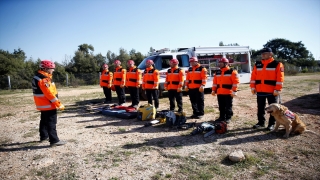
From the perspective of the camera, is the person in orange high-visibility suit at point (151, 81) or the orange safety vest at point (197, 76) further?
the person in orange high-visibility suit at point (151, 81)

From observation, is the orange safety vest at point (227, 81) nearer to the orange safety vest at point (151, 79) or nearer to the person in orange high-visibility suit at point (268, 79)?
the person in orange high-visibility suit at point (268, 79)

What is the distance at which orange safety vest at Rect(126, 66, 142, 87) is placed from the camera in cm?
793

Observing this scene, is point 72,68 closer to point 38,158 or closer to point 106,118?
point 106,118

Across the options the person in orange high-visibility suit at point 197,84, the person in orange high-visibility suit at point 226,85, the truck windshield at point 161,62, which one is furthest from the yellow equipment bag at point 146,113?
the truck windshield at point 161,62

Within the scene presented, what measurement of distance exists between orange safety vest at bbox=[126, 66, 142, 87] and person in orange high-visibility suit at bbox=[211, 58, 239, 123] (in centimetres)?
329

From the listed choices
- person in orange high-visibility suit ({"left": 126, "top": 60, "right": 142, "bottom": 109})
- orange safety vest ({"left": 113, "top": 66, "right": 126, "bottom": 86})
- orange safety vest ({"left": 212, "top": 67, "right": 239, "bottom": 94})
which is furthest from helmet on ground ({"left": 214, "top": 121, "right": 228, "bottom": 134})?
orange safety vest ({"left": 113, "top": 66, "right": 126, "bottom": 86})

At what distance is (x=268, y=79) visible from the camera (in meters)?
4.78

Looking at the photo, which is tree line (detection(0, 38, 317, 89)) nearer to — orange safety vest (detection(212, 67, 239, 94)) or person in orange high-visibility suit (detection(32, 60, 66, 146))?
orange safety vest (detection(212, 67, 239, 94))

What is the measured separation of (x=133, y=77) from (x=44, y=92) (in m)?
4.11

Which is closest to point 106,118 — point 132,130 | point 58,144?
point 132,130

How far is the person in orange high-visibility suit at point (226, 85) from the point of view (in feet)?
17.9

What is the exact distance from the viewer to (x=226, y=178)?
2.94 metres

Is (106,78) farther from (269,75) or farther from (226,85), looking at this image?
(269,75)

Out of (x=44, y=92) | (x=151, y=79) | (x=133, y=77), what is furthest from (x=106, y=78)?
(x=44, y=92)
